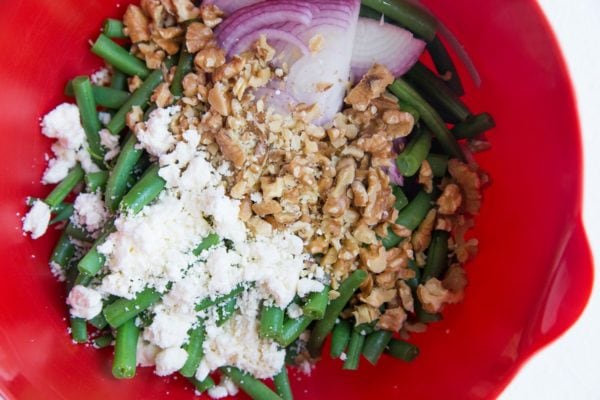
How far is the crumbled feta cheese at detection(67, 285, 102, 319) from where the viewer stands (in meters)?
1.35

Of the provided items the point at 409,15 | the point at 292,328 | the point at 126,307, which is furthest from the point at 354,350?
the point at 409,15

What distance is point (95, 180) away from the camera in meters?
1.42

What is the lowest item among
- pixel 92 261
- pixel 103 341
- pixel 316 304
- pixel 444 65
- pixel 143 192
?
pixel 103 341

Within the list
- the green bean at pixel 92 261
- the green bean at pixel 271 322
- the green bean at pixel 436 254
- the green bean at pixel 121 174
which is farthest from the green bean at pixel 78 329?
the green bean at pixel 436 254

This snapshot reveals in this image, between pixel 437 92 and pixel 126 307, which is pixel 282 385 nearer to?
pixel 126 307

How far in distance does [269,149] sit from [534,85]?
54 centimetres

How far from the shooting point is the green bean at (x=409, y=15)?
143 cm

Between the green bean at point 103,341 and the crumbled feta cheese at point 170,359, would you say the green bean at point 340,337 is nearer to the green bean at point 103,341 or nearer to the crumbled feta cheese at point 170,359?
the crumbled feta cheese at point 170,359

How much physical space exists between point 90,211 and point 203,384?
1.40 ft

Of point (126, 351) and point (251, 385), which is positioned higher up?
point (126, 351)

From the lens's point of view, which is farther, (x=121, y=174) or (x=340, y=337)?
(x=340, y=337)

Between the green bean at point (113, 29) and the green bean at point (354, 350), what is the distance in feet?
2.60

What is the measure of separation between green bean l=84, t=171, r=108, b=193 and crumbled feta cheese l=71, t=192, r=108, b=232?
1 centimetres

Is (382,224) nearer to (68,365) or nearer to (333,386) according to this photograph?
(333,386)
